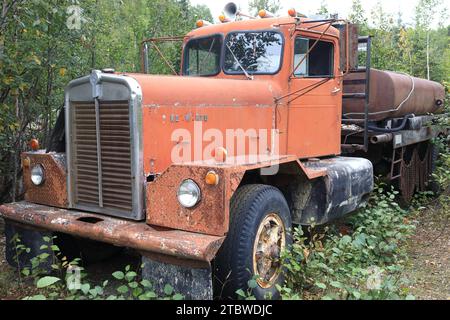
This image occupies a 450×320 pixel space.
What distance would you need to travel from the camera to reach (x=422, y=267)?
198 inches

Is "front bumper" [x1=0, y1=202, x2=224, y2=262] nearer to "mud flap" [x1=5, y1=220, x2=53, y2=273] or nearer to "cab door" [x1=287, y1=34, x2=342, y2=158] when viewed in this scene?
"mud flap" [x1=5, y1=220, x2=53, y2=273]

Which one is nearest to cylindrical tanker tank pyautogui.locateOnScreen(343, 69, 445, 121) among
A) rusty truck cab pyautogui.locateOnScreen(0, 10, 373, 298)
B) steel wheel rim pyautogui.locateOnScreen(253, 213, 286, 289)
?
rusty truck cab pyautogui.locateOnScreen(0, 10, 373, 298)

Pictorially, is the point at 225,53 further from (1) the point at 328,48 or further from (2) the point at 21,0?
(2) the point at 21,0

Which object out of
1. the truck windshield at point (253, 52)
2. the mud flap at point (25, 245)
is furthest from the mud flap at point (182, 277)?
the truck windshield at point (253, 52)

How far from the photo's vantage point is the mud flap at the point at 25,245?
4304mm

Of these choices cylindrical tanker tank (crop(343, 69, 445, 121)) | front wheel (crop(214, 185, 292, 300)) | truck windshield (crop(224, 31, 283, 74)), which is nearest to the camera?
front wheel (crop(214, 185, 292, 300))

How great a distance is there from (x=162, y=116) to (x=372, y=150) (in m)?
4.45

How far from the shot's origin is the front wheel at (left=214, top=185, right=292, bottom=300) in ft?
12.0

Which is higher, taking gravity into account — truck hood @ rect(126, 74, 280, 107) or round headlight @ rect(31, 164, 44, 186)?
truck hood @ rect(126, 74, 280, 107)

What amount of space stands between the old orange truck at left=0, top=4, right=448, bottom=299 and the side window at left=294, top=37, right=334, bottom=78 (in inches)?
0.7

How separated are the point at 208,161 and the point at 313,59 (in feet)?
7.41

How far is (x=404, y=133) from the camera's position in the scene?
7.46 meters

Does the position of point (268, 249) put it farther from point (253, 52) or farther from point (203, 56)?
point (203, 56)
